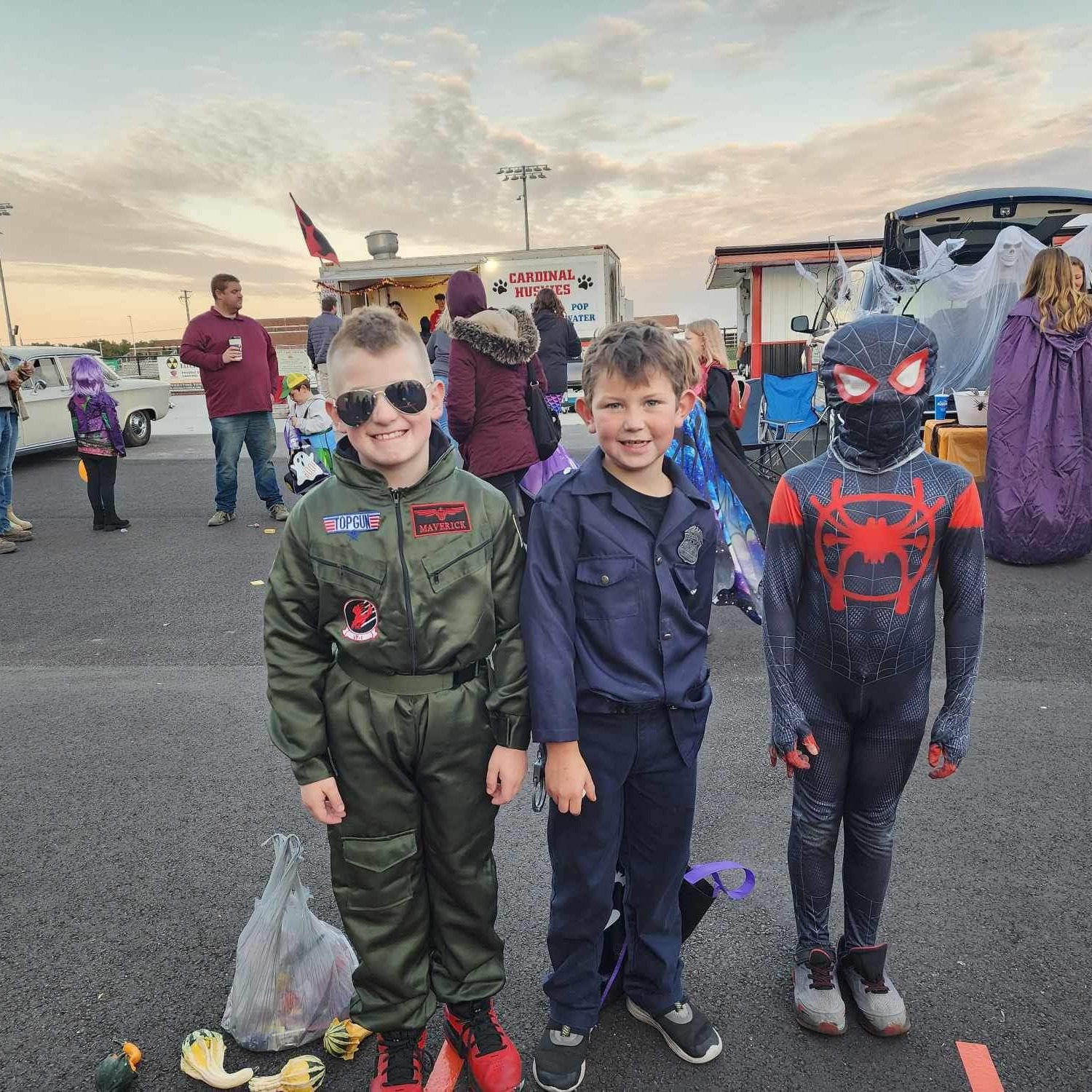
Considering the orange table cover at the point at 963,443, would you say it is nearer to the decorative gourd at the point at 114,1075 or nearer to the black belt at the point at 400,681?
the black belt at the point at 400,681

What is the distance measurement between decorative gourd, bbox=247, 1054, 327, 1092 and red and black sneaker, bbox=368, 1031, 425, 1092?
141 millimetres

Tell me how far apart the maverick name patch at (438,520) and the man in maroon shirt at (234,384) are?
20.3 feet

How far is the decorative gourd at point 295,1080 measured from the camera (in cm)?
200

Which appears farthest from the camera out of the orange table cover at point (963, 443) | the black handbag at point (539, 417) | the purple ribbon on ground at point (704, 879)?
the orange table cover at point (963, 443)

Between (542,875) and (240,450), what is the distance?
6.16m

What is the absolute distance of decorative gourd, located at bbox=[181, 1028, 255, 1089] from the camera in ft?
6.71

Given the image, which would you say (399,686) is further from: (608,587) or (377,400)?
(377,400)

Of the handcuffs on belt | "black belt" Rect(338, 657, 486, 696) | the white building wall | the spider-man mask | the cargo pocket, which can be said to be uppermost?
the white building wall

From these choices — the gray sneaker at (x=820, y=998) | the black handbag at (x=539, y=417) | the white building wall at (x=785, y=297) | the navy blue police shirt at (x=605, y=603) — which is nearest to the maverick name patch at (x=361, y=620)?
the navy blue police shirt at (x=605, y=603)

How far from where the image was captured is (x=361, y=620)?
189 cm

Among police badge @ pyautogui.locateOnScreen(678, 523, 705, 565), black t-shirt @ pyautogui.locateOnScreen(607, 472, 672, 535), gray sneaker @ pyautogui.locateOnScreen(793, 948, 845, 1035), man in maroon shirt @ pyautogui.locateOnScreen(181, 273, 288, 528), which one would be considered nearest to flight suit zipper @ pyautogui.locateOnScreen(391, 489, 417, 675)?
black t-shirt @ pyautogui.locateOnScreen(607, 472, 672, 535)

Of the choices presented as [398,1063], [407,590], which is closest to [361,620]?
[407,590]

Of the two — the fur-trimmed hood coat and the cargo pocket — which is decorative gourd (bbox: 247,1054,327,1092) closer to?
the cargo pocket

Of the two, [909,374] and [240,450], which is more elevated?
[909,374]
